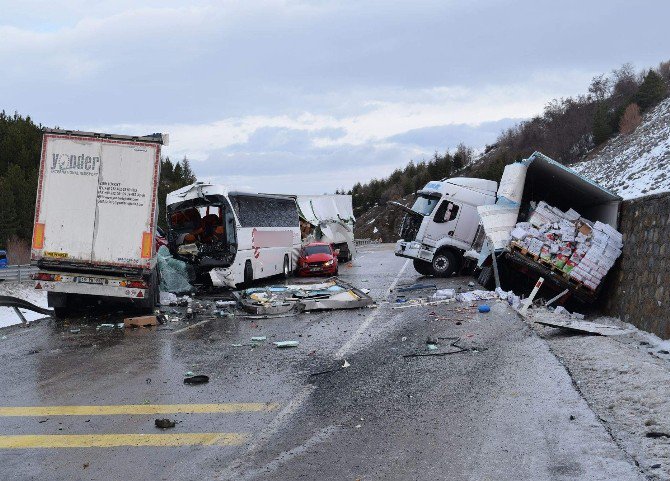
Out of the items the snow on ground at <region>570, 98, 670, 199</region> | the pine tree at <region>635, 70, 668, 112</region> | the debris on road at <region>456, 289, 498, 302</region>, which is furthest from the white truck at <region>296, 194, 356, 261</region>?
the pine tree at <region>635, 70, 668, 112</region>

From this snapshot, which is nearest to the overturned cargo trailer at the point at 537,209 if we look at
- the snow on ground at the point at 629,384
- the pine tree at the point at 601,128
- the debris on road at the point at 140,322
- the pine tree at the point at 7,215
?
the snow on ground at the point at 629,384

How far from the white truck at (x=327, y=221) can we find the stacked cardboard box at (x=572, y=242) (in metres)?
18.4

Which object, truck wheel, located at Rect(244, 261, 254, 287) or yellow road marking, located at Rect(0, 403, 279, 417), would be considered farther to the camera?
truck wheel, located at Rect(244, 261, 254, 287)

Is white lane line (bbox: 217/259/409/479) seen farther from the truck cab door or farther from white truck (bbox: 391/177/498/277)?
the truck cab door

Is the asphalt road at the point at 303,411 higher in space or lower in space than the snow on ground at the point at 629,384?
lower

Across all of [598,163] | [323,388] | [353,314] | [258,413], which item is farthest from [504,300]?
[598,163]

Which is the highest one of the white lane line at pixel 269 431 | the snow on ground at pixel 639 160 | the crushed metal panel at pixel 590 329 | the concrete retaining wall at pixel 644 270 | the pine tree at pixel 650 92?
the pine tree at pixel 650 92

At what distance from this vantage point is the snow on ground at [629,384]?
5.98 meters

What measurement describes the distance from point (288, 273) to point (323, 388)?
19.4 meters

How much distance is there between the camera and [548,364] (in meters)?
9.56

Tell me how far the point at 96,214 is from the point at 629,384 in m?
11.3

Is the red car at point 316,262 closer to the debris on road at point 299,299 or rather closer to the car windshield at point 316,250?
the car windshield at point 316,250

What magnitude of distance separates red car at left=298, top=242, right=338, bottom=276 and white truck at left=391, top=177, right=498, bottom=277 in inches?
129

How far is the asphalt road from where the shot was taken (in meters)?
5.70
